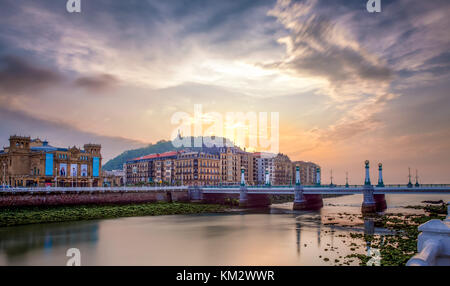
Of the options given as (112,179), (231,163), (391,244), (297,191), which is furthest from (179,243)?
(231,163)

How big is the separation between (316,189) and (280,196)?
60689 millimetres

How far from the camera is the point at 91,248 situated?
37125 mm

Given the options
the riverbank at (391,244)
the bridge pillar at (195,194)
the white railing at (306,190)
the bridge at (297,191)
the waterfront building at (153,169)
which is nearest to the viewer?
the riverbank at (391,244)

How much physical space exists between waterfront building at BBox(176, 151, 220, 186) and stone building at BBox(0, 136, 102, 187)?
44505mm

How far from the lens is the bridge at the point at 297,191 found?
6969 centimetres

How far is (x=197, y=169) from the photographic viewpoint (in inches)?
5655

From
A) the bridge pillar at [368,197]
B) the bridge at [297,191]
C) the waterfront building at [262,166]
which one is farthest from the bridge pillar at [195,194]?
the waterfront building at [262,166]

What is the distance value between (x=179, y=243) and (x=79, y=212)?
110 feet

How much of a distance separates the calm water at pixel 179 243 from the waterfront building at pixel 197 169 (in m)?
85.7

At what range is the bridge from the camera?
6969 cm

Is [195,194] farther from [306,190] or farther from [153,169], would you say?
[153,169]

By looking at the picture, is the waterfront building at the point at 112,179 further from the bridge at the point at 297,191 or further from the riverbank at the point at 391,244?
the riverbank at the point at 391,244
